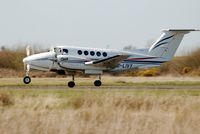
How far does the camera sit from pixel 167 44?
4709 centimetres

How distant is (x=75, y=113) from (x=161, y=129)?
360 cm

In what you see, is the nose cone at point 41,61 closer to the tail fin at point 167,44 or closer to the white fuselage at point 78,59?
the white fuselage at point 78,59

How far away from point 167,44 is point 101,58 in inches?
227

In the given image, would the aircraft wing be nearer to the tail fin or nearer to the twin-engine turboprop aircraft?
the twin-engine turboprop aircraft

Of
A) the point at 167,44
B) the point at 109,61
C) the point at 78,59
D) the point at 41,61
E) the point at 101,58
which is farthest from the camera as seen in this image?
the point at 167,44

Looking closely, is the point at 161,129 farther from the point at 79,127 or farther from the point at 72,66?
the point at 72,66

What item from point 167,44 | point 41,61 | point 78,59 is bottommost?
point 41,61

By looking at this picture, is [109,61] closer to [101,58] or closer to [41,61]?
[101,58]

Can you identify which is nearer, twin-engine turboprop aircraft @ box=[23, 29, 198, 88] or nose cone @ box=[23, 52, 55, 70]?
twin-engine turboprop aircraft @ box=[23, 29, 198, 88]

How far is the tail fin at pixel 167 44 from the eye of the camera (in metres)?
46.8

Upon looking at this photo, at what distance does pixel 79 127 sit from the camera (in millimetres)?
14305

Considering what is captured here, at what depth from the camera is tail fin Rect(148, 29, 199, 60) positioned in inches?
1844

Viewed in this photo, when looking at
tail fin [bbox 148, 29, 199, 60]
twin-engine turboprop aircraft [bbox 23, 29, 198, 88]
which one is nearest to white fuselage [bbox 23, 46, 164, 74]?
twin-engine turboprop aircraft [bbox 23, 29, 198, 88]

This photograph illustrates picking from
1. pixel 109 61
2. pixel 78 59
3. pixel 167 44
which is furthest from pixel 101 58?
pixel 167 44
